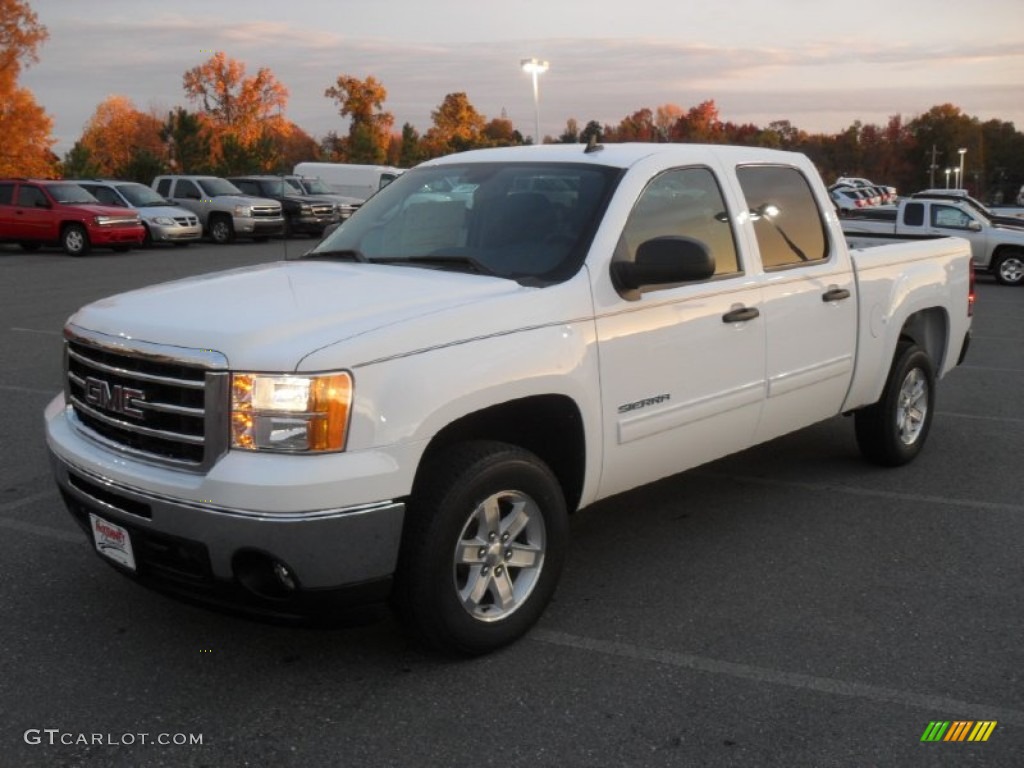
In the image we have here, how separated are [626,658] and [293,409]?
5.17 ft

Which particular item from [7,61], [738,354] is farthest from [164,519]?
[7,61]

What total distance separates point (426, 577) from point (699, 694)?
1.03 metres

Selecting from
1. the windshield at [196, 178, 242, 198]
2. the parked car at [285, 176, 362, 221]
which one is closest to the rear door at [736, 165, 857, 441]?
the windshield at [196, 178, 242, 198]

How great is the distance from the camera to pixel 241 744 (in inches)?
133

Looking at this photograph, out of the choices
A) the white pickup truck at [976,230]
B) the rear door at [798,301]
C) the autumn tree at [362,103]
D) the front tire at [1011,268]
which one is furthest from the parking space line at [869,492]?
the autumn tree at [362,103]

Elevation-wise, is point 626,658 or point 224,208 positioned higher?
point 224,208

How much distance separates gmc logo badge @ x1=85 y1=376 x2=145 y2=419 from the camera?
12.3 feet

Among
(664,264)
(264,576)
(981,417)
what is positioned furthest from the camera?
(981,417)

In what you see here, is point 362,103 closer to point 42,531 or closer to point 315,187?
point 315,187

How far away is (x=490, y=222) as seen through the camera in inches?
187

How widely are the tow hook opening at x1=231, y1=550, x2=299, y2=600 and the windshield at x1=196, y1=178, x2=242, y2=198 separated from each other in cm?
2907

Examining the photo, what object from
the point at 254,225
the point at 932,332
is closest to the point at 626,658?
the point at 932,332

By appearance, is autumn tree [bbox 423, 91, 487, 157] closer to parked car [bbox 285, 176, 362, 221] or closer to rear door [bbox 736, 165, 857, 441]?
parked car [bbox 285, 176, 362, 221]

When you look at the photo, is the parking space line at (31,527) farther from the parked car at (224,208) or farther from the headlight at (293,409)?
the parked car at (224,208)
